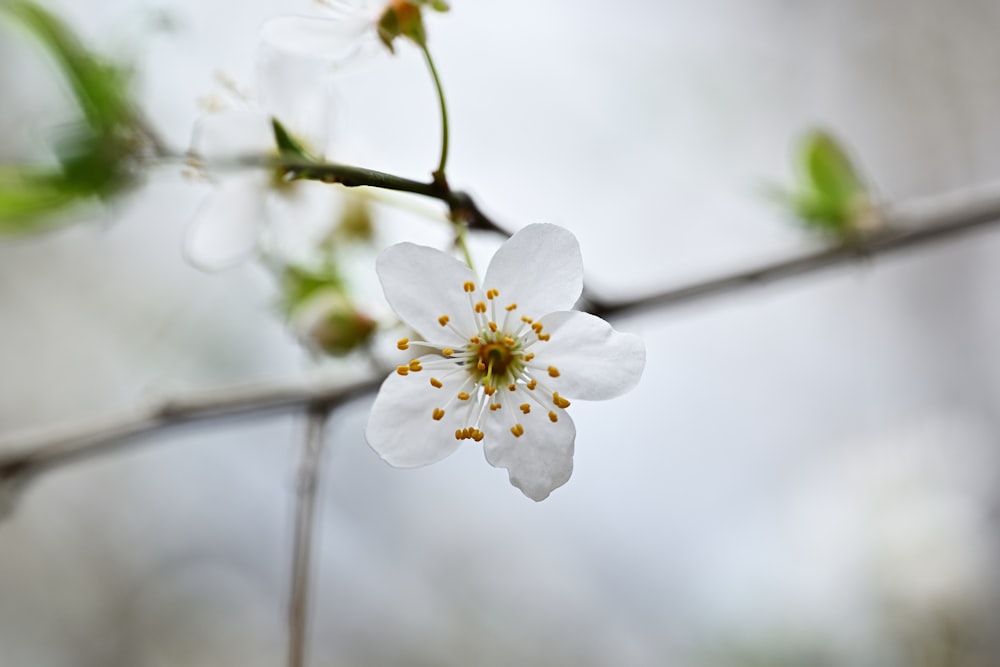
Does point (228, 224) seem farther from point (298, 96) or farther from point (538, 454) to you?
point (538, 454)

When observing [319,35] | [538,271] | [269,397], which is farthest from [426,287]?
[269,397]

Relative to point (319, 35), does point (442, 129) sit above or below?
below

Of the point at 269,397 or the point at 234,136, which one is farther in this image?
the point at 269,397

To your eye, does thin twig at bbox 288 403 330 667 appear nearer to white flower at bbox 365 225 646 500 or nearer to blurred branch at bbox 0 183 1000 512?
blurred branch at bbox 0 183 1000 512

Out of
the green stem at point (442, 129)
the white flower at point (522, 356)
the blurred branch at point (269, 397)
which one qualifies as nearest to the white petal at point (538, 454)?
the white flower at point (522, 356)

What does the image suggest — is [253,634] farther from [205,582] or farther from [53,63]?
[53,63]

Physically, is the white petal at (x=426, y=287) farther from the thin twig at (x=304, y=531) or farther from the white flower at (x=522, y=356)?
the thin twig at (x=304, y=531)
